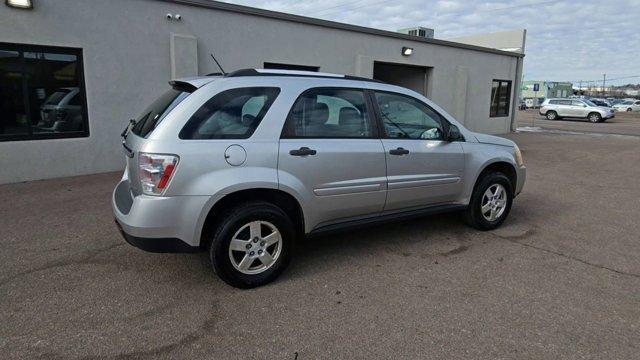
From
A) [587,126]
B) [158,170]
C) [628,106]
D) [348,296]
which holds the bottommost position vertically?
[348,296]

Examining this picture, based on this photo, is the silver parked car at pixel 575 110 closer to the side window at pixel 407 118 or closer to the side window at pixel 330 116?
the side window at pixel 407 118

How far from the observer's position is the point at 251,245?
140 inches

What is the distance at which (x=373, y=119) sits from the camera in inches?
166

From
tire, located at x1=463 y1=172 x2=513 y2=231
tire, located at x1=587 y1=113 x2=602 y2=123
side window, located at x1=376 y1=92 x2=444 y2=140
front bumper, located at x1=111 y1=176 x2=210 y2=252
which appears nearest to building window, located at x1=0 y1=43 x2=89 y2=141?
front bumper, located at x1=111 y1=176 x2=210 y2=252

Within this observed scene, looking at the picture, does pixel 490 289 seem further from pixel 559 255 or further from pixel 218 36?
pixel 218 36

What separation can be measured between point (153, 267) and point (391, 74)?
516 inches

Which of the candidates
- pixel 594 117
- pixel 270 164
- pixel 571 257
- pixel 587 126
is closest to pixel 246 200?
pixel 270 164

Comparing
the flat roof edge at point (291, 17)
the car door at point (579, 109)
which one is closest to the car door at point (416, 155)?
the flat roof edge at point (291, 17)

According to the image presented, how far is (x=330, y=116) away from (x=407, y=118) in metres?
1.04

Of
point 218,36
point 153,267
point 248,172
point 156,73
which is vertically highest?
point 218,36

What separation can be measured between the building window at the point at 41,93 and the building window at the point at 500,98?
1515cm

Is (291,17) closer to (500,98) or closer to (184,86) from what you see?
(184,86)

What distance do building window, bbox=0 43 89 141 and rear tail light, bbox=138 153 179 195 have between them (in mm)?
5877

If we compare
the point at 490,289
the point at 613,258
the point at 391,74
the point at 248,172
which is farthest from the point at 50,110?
the point at 391,74
